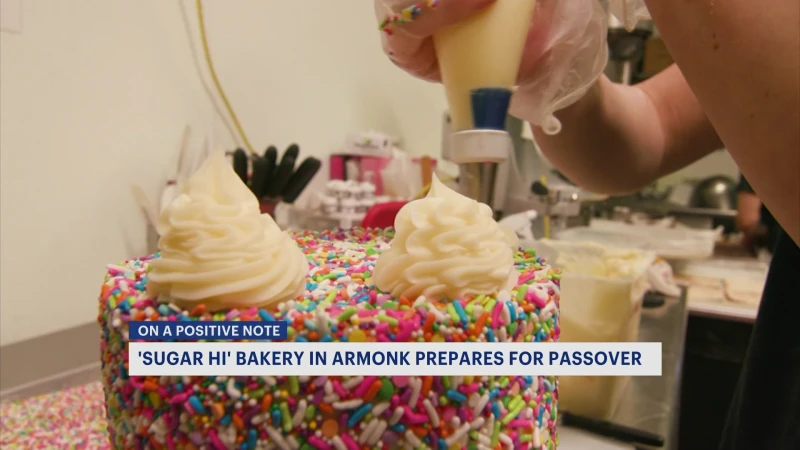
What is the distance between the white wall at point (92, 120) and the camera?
0.96 metres

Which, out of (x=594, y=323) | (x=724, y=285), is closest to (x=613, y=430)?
(x=594, y=323)

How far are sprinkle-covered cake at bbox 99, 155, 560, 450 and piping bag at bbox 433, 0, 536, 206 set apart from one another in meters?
0.16

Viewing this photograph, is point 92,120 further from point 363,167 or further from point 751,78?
point 751,78

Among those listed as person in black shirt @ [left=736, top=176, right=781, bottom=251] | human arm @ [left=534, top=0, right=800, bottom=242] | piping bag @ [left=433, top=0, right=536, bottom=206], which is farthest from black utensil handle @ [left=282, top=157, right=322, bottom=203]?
person in black shirt @ [left=736, top=176, right=781, bottom=251]

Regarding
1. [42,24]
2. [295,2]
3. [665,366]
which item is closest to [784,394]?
[665,366]

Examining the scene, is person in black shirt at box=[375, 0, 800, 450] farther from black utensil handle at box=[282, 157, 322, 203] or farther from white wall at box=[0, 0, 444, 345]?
white wall at box=[0, 0, 444, 345]

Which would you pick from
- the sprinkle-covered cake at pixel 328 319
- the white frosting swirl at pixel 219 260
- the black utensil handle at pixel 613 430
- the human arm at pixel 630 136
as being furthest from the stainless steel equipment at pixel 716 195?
the white frosting swirl at pixel 219 260

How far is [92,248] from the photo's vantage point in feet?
3.59

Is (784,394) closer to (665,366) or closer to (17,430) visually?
(665,366)

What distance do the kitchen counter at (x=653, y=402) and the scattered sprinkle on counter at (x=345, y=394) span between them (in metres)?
0.39

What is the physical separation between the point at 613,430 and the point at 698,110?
2.18ft

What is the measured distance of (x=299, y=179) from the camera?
124 centimetres

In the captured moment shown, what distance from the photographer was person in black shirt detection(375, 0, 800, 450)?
0.39m

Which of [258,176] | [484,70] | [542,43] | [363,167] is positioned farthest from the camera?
[363,167]
